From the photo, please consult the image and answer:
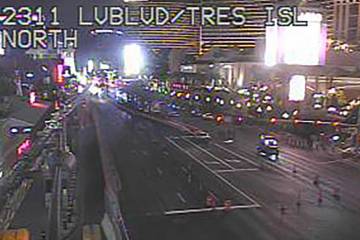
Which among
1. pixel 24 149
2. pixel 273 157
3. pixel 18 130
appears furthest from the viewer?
pixel 273 157

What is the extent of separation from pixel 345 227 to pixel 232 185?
2.56 m

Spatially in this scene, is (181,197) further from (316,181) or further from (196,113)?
(196,113)

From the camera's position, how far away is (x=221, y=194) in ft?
27.4

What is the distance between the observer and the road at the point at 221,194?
21.7 ft

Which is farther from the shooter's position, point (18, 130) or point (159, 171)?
point (159, 171)

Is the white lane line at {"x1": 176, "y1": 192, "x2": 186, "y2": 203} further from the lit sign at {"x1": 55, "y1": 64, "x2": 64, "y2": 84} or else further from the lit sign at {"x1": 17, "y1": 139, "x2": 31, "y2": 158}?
the lit sign at {"x1": 55, "y1": 64, "x2": 64, "y2": 84}

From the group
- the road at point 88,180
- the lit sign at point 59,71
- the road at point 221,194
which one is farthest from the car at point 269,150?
the lit sign at point 59,71

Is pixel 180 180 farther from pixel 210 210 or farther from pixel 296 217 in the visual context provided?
pixel 296 217

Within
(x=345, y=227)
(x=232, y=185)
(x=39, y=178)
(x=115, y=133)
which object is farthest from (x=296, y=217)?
(x=115, y=133)

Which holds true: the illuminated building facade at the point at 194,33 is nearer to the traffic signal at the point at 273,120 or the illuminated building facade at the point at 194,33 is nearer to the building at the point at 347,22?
the traffic signal at the point at 273,120

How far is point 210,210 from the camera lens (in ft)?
24.4

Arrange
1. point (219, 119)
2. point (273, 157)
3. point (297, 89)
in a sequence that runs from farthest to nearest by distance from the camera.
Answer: point (297, 89) < point (219, 119) < point (273, 157)

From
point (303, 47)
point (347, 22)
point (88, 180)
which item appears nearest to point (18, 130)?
point (88, 180)

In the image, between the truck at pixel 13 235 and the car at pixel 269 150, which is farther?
the car at pixel 269 150
